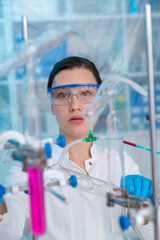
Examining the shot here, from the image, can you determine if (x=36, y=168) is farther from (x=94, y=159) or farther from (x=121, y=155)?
(x=94, y=159)

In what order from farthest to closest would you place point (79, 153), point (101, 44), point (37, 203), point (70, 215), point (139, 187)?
point (101, 44)
point (79, 153)
point (70, 215)
point (139, 187)
point (37, 203)

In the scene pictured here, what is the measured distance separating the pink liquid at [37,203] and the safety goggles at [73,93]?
0.57m

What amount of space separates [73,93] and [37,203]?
2.01 ft

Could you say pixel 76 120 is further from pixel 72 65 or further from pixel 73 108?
pixel 72 65

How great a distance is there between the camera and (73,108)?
1099 millimetres

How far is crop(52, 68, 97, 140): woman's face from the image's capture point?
3.64ft

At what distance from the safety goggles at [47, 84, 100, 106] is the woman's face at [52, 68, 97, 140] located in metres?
0.02

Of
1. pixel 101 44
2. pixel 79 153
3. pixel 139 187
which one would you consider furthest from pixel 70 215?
pixel 101 44

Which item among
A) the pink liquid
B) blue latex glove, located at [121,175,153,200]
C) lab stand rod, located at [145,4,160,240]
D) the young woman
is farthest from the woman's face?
the pink liquid

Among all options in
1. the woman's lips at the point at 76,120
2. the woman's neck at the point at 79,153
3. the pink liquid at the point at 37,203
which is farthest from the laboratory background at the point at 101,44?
the pink liquid at the point at 37,203

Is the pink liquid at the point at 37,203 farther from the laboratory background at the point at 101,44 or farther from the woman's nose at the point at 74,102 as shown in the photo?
the laboratory background at the point at 101,44

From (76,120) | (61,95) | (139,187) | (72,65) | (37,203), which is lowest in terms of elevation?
(139,187)

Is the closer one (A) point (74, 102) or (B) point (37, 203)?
(B) point (37, 203)

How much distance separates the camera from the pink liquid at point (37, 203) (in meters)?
0.54
